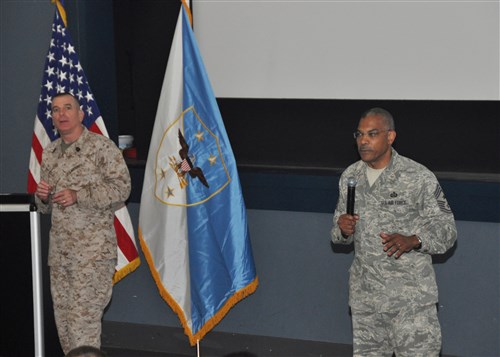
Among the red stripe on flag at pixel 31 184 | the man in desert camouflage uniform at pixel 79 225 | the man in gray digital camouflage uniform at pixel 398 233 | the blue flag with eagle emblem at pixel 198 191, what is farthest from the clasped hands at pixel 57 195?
the man in gray digital camouflage uniform at pixel 398 233

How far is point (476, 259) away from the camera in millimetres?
4656

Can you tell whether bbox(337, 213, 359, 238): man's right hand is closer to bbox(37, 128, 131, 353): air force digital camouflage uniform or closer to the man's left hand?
the man's left hand

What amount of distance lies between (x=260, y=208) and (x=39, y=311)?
8.98ft

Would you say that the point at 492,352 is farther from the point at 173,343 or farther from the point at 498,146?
the point at 173,343

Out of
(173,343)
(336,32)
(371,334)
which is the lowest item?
(173,343)

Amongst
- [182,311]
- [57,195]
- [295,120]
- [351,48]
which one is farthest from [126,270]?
[351,48]

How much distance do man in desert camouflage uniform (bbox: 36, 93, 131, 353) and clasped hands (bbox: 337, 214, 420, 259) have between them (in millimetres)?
1313

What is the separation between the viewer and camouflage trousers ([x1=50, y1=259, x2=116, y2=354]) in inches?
172

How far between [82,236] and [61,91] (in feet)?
3.46

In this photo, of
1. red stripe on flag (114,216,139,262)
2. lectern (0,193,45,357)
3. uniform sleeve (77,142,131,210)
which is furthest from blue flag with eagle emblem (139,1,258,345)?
lectern (0,193,45,357)

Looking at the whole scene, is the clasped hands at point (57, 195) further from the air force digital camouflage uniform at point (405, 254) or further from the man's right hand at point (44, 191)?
the air force digital camouflage uniform at point (405, 254)

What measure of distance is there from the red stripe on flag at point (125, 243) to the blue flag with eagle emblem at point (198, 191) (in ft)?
0.98

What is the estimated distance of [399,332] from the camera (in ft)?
12.3

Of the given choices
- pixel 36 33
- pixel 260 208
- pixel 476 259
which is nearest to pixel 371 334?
pixel 476 259
